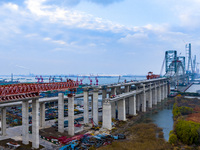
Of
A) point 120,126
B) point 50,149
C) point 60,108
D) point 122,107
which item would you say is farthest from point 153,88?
point 50,149

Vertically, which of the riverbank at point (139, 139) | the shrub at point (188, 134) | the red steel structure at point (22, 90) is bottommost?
the riverbank at point (139, 139)

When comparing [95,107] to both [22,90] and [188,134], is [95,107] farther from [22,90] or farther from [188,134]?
[188,134]

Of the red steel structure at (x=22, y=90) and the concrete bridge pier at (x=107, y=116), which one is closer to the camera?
the red steel structure at (x=22, y=90)

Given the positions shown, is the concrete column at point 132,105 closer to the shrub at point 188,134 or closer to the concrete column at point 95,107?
the concrete column at point 95,107

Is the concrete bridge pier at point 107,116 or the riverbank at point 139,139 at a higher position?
the concrete bridge pier at point 107,116

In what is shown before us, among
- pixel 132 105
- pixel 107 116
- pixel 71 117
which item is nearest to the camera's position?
pixel 71 117

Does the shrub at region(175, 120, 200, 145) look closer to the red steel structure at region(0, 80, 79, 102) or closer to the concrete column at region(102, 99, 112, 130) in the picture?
the concrete column at region(102, 99, 112, 130)

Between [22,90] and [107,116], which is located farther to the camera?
[107,116]

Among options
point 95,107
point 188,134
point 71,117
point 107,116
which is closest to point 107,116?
point 107,116

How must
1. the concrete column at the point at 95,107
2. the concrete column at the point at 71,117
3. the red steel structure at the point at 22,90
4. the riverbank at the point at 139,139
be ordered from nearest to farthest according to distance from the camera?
the red steel structure at the point at 22,90 < the riverbank at the point at 139,139 < the concrete column at the point at 71,117 < the concrete column at the point at 95,107

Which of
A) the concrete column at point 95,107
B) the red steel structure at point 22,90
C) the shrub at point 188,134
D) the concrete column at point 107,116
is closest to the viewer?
the red steel structure at point 22,90

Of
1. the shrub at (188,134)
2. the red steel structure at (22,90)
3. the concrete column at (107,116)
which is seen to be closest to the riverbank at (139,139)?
the concrete column at (107,116)
